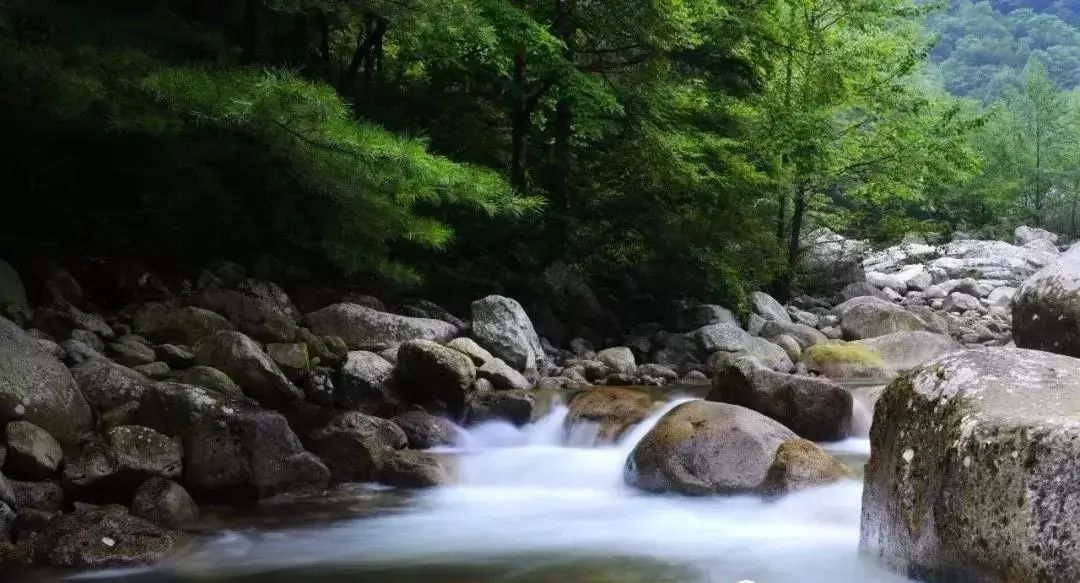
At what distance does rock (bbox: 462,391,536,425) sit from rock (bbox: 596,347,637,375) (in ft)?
9.87

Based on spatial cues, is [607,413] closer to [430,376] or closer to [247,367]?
[430,376]

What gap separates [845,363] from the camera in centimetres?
1327

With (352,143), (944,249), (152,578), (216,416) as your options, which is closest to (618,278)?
(352,143)

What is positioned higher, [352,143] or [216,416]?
[352,143]

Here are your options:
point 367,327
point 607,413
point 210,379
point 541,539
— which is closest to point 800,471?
point 541,539

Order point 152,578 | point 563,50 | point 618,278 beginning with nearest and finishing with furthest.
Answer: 1. point 152,578
2. point 563,50
3. point 618,278

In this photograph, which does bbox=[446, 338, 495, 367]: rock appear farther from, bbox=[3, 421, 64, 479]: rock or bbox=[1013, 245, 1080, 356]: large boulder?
bbox=[1013, 245, 1080, 356]: large boulder

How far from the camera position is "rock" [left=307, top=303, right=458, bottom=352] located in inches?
409

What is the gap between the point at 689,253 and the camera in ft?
47.5

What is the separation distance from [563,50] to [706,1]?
2210 millimetres

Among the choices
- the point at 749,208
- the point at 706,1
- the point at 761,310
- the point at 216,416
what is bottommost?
the point at 216,416

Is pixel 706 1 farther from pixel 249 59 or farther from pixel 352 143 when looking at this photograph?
pixel 352 143

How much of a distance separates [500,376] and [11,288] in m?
4.82

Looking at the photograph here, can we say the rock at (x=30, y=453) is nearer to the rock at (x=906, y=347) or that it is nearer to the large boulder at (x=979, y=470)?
the large boulder at (x=979, y=470)
